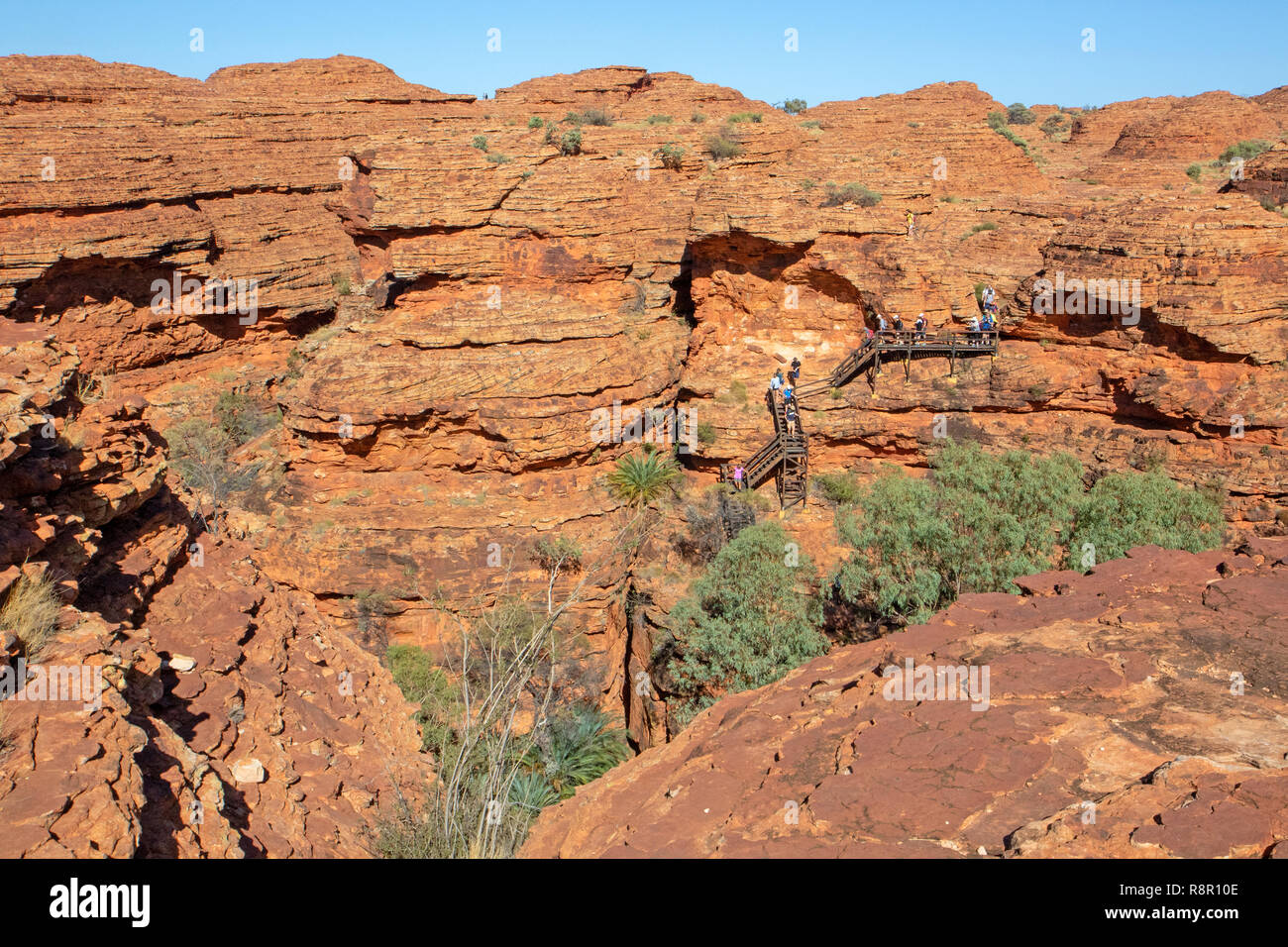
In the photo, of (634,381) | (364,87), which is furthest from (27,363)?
(364,87)

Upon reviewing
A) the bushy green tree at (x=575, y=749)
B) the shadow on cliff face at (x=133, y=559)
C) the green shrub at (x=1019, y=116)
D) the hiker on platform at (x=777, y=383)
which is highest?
the green shrub at (x=1019, y=116)

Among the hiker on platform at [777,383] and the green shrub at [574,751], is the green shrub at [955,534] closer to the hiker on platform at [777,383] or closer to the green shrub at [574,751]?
the hiker on platform at [777,383]

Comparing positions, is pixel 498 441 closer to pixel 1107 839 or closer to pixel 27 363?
pixel 27 363

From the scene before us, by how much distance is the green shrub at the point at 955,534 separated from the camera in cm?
1401

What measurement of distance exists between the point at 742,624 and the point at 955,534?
3899 mm

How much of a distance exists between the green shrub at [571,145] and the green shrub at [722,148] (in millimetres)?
3749

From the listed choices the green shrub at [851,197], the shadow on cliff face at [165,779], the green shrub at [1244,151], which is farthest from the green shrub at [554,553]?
the green shrub at [1244,151]

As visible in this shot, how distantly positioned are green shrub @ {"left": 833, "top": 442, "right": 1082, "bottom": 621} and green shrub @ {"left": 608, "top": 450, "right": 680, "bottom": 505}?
4208mm

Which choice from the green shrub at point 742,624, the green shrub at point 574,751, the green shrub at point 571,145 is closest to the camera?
the green shrub at point 574,751

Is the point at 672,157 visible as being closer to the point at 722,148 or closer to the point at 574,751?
the point at 722,148

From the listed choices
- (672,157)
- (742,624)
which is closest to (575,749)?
(742,624)

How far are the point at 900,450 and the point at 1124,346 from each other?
17.0 feet
